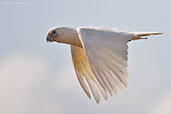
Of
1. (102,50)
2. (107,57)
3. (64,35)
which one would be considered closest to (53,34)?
(64,35)

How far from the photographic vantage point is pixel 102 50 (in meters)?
9.47

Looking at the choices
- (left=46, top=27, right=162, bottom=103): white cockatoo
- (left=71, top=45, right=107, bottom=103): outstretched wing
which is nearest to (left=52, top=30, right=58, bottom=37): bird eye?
(left=46, top=27, right=162, bottom=103): white cockatoo

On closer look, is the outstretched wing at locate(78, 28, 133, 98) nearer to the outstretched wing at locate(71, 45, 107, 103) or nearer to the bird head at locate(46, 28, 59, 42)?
the bird head at locate(46, 28, 59, 42)

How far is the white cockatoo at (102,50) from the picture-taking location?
916 centimetres

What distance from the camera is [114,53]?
9.38 m

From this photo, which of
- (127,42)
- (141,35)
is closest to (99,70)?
(127,42)

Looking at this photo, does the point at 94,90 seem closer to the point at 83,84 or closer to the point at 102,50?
the point at 83,84

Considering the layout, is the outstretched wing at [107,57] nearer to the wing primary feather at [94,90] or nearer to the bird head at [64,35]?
the bird head at [64,35]

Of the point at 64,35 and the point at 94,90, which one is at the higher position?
the point at 64,35

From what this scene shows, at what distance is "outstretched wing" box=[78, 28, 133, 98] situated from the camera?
914cm

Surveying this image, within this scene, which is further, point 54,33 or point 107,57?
point 54,33

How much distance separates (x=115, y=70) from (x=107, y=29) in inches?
53.1

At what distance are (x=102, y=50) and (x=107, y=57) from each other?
0.15m

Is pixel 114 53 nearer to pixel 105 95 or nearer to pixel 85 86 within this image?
pixel 105 95
